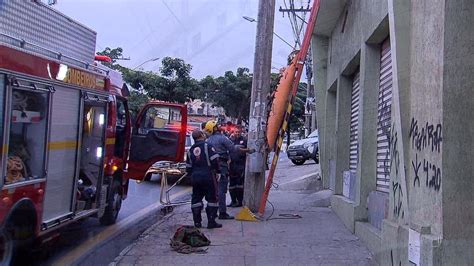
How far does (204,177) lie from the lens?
888 cm

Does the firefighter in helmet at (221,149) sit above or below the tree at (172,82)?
below

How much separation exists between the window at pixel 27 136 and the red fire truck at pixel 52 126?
0.01 meters

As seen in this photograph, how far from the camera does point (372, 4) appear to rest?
8.00m

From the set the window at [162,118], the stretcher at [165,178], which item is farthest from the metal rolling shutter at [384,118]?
the stretcher at [165,178]

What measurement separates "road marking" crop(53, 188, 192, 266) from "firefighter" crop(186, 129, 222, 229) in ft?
4.68

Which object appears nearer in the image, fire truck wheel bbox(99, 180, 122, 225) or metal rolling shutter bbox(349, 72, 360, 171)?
fire truck wheel bbox(99, 180, 122, 225)

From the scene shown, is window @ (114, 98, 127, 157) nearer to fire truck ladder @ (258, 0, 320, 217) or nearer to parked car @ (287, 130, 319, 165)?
fire truck ladder @ (258, 0, 320, 217)

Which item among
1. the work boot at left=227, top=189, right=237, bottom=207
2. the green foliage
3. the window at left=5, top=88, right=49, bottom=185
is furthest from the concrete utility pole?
the green foliage

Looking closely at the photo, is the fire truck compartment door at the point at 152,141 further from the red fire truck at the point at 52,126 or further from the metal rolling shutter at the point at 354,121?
the metal rolling shutter at the point at 354,121

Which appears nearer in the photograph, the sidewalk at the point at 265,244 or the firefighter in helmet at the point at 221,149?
A: the sidewalk at the point at 265,244

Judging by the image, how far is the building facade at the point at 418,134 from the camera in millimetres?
4414

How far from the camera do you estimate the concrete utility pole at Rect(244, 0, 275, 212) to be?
10242 mm

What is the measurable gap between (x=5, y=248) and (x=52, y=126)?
57.1 inches

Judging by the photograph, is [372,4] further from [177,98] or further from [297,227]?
[177,98]
